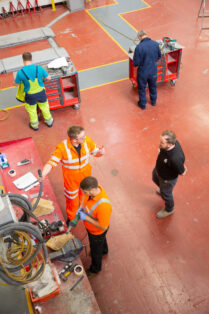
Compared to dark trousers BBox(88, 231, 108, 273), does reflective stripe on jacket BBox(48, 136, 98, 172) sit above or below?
above

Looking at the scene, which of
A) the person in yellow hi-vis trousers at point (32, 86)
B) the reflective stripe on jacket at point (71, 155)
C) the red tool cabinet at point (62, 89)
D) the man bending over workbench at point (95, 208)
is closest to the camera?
the man bending over workbench at point (95, 208)

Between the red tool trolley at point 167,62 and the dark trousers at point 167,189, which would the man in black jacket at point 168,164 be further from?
the red tool trolley at point 167,62

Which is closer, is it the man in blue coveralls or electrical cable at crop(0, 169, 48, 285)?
electrical cable at crop(0, 169, 48, 285)

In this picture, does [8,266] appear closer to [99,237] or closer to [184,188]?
[99,237]

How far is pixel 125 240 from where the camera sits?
4.65m

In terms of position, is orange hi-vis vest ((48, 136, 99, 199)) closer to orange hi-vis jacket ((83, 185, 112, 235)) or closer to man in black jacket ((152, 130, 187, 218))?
orange hi-vis jacket ((83, 185, 112, 235))

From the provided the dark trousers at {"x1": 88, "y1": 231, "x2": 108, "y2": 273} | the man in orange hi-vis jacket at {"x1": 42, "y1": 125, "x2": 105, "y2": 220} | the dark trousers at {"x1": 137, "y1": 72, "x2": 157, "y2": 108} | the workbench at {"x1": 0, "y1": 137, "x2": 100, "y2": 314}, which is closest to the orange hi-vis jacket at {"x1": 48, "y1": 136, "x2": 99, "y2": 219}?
the man in orange hi-vis jacket at {"x1": 42, "y1": 125, "x2": 105, "y2": 220}

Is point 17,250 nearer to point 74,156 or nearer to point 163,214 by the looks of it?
point 74,156

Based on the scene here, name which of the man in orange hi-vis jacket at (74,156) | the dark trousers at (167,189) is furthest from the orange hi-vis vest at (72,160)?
the dark trousers at (167,189)

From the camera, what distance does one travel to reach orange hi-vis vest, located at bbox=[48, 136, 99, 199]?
155 inches

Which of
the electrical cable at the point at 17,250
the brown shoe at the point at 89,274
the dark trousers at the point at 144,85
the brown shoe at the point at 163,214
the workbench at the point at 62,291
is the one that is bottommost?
the brown shoe at the point at 89,274

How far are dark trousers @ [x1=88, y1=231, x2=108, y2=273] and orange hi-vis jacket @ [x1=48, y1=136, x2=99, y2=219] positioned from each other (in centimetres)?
89

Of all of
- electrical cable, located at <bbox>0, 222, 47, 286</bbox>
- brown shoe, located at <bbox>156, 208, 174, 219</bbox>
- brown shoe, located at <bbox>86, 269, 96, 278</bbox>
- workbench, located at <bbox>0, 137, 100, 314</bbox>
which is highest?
electrical cable, located at <bbox>0, 222, 47, 286</bbox>

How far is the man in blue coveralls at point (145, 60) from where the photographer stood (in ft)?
20.3
